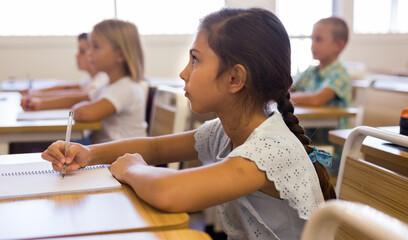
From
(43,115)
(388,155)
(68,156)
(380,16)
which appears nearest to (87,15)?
(43,115)

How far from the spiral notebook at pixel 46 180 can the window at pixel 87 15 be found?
3.79m

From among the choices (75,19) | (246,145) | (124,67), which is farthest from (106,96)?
(75,19)

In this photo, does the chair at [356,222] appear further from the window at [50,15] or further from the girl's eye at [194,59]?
the window at [50,15]

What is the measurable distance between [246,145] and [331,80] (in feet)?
6.99

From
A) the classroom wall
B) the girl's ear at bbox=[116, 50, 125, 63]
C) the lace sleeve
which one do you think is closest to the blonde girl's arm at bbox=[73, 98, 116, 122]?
the girl's ear at bbox=[116, 50, 125, 63]

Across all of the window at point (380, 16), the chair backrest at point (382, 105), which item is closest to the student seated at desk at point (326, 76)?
the chair backrest at point (382, 105)

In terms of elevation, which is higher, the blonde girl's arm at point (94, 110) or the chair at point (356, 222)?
the chair at point (356, 222)

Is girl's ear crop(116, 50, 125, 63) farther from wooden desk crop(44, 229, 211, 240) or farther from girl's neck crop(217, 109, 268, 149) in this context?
wooden desk crop(44, 229, 211, 240)

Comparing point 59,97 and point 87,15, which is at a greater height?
point 87,15

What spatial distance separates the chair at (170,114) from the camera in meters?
1.98

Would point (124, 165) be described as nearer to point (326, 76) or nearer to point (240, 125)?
point (240, 125)

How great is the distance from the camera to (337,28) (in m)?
3.20

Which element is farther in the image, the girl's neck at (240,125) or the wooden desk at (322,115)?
the wooden desk at (322,115)

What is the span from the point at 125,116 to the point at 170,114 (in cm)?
49
